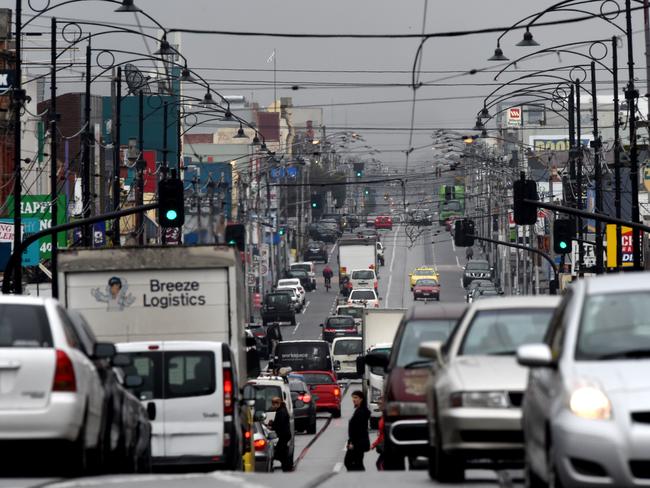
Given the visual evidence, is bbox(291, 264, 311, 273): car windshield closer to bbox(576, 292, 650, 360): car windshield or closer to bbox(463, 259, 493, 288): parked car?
bbox(463, 259, 493, 288): parked car

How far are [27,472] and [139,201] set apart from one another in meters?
38.4

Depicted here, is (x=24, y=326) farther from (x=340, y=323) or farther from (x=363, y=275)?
(x=363, y=275)

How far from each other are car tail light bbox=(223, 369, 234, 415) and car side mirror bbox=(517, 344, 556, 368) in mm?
11046

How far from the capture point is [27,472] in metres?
16.2

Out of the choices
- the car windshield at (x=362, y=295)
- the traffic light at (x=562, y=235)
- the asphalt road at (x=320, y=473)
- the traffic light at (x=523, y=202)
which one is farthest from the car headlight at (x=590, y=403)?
the car windshield at (x=362, y=295)

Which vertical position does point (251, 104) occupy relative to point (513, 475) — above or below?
above

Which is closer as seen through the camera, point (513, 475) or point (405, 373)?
point (513, 475)

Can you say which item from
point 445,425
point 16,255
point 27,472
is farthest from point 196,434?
point 16,255

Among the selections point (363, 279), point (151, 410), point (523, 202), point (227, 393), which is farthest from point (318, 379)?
point (363, 279)

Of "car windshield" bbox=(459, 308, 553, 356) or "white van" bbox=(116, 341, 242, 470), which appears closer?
"car windshield" bbox=(459, 308, 553, 356)

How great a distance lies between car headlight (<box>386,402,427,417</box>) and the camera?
19.1 metres

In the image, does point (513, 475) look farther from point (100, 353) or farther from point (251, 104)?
point (251, 104)

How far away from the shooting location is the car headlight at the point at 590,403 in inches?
416

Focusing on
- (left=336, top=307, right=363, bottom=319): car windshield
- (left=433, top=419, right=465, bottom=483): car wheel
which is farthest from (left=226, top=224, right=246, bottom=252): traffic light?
(left=336, top=307, right=363, bottom=319): car windshield
